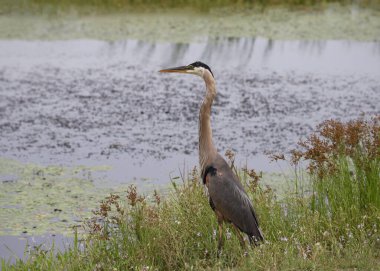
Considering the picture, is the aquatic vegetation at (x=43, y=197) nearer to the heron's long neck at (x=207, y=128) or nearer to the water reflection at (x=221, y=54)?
the heron's long neck at (x=207, y=128)

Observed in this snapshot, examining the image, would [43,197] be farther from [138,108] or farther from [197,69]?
[138,108]

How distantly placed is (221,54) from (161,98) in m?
3.52

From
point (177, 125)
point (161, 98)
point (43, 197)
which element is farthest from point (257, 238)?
point (161, 98)

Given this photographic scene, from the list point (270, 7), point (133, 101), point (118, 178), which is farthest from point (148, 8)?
point (118, 178)

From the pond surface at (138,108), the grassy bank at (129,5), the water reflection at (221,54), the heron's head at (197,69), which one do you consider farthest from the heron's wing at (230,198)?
the grassy bank at (129,5)

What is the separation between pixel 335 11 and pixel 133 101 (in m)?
8.39

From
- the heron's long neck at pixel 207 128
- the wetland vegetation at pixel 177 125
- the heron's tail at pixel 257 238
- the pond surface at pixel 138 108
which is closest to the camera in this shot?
the heron's tail at pixel 257 238

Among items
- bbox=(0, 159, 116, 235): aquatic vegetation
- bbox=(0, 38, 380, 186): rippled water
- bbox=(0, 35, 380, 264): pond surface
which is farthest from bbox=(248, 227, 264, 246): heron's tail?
bbox=(0, 38, 380, 186): rippled water

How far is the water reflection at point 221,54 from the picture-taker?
1334 centimetres

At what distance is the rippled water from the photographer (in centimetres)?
852

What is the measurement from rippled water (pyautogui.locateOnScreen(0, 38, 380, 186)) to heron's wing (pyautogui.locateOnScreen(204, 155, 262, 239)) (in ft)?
8.38

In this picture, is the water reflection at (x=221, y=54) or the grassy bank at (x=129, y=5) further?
the grassy bank at (x=129, y=5)

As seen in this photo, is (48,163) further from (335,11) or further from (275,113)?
(335,11)

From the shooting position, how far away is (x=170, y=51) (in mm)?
14477
